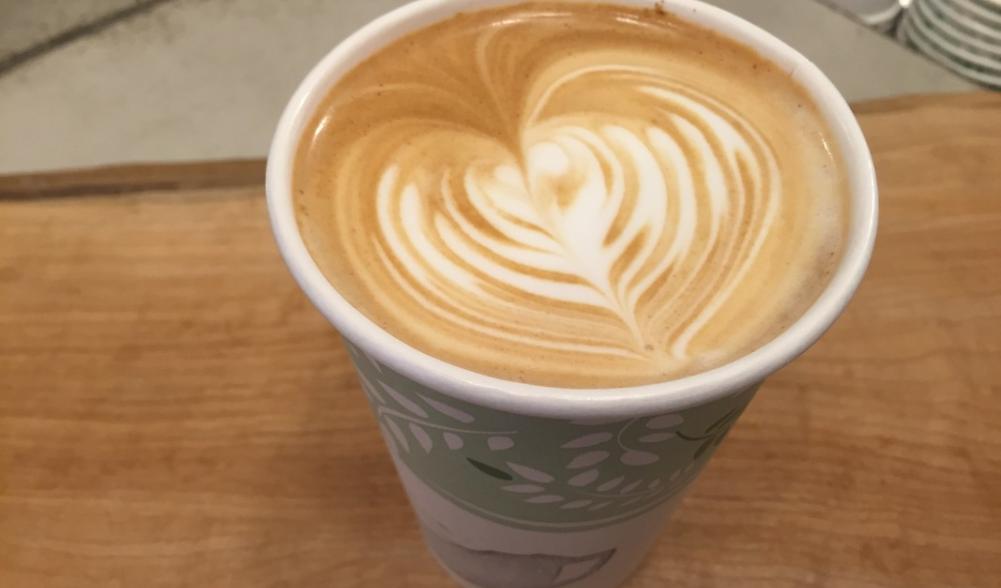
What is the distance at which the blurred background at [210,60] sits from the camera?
1129 mm

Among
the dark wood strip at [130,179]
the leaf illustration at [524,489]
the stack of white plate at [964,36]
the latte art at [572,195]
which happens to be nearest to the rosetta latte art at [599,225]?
the latte art at [572,195]

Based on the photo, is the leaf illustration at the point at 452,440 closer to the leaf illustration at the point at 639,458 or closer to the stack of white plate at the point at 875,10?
the leaf illustration at the point at 639,458

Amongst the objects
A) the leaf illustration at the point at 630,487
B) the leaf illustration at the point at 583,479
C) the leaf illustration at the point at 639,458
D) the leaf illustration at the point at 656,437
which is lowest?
the leaf illustration at the point at 630,487

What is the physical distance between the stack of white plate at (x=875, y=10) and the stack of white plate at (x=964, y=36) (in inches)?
3.1

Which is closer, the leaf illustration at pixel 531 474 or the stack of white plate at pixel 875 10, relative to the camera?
the leaf illustration at pixel 531 474

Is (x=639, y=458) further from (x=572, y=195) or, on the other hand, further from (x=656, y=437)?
(x=572, y=195)

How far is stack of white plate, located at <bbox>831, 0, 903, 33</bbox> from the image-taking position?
4.52ft

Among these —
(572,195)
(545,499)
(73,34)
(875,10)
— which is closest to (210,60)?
(73,34)

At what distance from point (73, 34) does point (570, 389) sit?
45.5 inches

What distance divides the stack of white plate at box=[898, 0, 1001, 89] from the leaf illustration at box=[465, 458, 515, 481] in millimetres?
1032

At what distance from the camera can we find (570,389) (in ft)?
1.50

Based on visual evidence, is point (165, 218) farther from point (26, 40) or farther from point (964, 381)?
point (964, 381)

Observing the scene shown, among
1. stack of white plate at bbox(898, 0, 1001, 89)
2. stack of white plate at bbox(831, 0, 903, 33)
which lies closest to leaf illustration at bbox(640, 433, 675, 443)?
stack of white plate at bbox(898, 0, 1001, 89)

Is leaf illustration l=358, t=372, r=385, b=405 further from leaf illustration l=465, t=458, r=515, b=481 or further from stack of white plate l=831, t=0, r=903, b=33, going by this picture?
stack of white plate l=831, t=0, r=903, b=33
